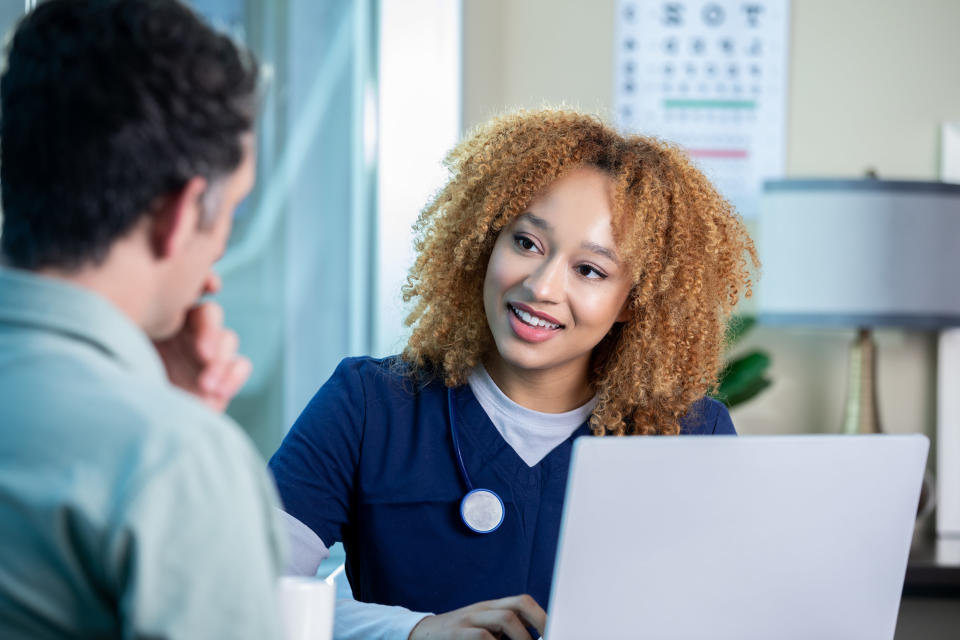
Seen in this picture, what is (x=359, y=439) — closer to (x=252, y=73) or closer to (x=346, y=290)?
(x=252, y=73)

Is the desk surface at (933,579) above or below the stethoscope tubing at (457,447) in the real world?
below

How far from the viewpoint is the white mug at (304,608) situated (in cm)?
75

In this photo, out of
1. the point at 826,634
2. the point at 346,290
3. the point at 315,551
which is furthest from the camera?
the point at 346,290

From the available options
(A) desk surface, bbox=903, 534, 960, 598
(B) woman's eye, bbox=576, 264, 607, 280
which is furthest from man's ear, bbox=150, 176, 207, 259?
(A) desk surface, bbox=903, 534, 960, 598

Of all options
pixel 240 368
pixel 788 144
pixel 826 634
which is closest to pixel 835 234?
pixel 788 144

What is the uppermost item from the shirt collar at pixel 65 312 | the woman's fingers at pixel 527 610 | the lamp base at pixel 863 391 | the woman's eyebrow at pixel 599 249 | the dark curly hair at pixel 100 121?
the dark curly hair at pixel 100 121

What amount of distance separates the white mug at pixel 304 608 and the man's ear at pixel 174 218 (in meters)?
0.27

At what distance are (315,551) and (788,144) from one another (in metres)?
2.00

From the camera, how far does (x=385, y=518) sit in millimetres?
1410

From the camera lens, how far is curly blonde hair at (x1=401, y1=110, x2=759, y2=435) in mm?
1503

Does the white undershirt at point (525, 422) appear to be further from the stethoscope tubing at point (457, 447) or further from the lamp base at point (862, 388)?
the lamp base at point (862, 388)

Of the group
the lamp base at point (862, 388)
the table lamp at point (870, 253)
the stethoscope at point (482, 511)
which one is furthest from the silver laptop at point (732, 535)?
the lamp base at point (862, 388)

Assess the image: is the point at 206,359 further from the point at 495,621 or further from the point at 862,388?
the point at 862,388

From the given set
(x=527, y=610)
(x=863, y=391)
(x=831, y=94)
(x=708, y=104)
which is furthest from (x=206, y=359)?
(x=831, y=94)
